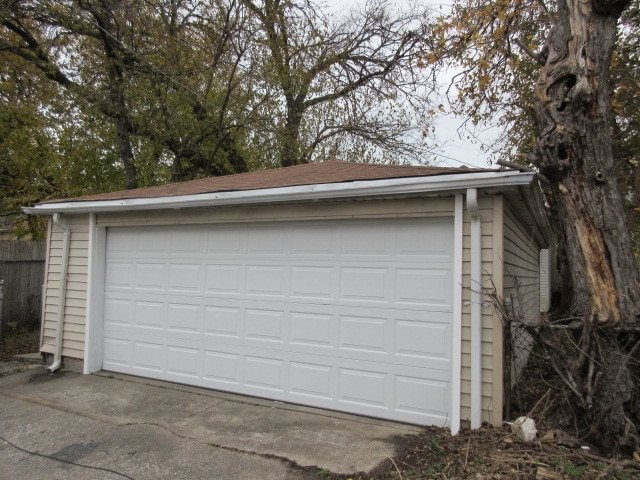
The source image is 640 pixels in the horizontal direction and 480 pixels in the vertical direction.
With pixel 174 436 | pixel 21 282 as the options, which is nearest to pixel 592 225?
pixel 174 436

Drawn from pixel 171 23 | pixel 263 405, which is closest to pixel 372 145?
pixel 171 23

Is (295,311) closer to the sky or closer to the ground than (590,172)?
closer to the ground

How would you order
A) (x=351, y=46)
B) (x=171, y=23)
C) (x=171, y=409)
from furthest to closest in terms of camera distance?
(x=351, y=46), (x=171, y=23), (x=171, y=409)

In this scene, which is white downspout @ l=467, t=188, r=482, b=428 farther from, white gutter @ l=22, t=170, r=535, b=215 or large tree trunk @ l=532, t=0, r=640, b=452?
large tree trunk @ l=532, t=0, r=640, b=452

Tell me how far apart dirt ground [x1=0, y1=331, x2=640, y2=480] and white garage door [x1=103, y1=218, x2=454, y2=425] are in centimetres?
Result: 54

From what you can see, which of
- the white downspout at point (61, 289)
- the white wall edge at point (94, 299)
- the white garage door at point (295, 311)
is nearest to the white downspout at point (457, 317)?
the white garage door at point (295, 311)

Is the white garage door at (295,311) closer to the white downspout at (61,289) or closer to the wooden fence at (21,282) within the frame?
the white downspout at (61,289)

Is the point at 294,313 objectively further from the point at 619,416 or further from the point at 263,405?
the point at 619,416

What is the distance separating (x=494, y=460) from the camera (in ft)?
11.4

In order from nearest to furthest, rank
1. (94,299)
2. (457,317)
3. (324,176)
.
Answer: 1. (457,317)
2. (324,176)
3. (94,299)

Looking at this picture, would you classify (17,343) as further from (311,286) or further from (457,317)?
(457,317)

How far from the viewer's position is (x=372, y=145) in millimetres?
13438

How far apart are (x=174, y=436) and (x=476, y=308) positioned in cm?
308

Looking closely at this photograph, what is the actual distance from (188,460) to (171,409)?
1.35 m
